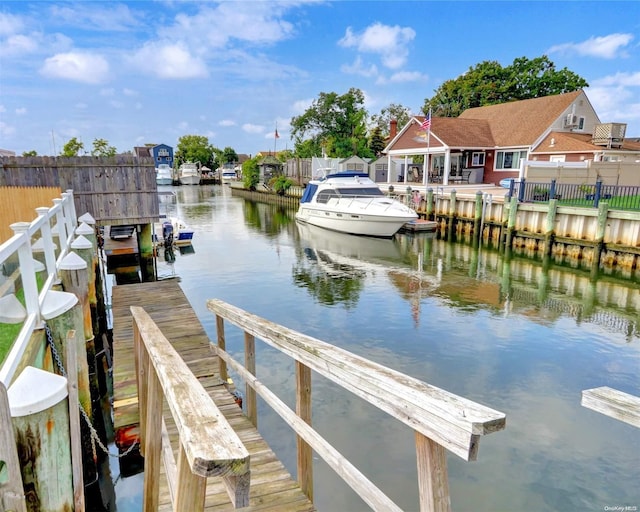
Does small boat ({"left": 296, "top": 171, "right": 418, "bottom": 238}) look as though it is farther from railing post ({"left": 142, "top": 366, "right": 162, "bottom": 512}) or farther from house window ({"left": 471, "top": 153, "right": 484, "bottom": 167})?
railing post ({"left": 142, "top": 366, "right": 162, "bottom": 512})

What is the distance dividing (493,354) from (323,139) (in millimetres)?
42550

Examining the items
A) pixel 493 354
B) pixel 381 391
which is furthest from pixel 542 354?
pixel 381 391

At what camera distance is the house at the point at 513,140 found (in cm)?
2492

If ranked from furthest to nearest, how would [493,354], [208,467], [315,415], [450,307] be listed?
[450,307], [493,354], [315,415], [208,467]

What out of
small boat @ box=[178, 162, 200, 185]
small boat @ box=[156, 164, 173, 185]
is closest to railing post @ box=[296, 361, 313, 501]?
small boat @ box=[156, 164, 173, 185]

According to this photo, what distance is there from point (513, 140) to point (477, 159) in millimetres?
2698

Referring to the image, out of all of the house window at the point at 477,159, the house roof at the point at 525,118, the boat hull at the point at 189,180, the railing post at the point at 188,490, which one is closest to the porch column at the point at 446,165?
the house window at the point at 477,159

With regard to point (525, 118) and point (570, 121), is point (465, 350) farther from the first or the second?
point (525, 118)

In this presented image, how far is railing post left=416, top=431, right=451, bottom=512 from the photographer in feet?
4.62

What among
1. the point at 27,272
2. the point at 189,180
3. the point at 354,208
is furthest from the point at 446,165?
the point at 189,180

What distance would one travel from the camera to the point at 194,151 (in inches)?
3504

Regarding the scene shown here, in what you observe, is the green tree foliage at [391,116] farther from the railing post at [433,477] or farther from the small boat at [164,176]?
the railing post at [433,477]

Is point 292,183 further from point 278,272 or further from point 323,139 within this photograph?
point 278,272

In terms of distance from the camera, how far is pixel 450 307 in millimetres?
11164
